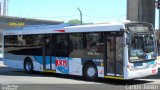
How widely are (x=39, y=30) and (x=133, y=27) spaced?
6706mm

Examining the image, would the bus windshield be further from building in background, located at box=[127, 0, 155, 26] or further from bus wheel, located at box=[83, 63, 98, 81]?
building in background, located at box=[127, 0, 155, 26]

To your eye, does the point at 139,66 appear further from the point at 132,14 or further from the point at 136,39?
the point at 132,14

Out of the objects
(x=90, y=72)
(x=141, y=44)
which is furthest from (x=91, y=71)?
(x=141, y=44)

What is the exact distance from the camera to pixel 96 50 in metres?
17.6

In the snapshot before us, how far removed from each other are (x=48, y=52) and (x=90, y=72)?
363 cm

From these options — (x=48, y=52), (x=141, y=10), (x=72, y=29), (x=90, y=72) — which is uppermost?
(x=141, y=10)

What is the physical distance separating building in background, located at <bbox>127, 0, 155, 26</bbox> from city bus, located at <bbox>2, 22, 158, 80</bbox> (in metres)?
19.6

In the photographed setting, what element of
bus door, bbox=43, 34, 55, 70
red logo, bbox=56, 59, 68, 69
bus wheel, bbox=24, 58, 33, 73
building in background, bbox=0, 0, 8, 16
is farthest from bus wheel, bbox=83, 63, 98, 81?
building in background, bbox=0, 0, 8, 16

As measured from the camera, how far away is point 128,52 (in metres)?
16.1

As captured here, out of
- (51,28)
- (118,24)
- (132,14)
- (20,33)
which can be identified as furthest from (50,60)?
(132,14)

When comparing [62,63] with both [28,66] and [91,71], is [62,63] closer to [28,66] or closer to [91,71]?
[91,71]

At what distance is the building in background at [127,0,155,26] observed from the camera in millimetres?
39812

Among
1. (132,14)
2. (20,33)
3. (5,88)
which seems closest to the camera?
(5,88)

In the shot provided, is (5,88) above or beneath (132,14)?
beneath
